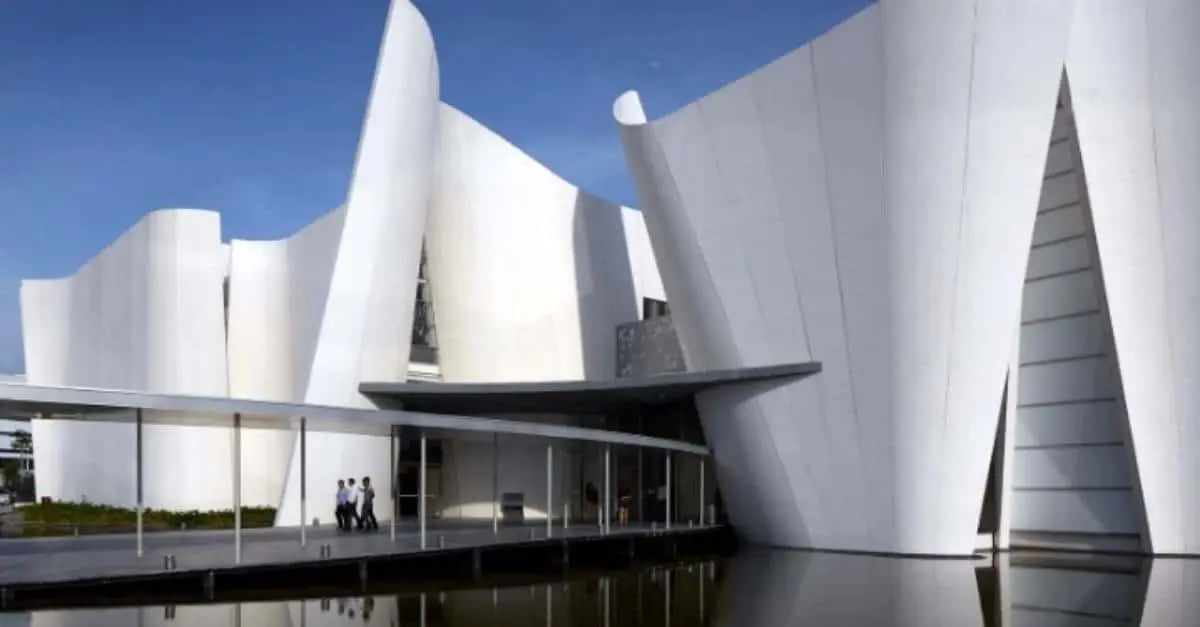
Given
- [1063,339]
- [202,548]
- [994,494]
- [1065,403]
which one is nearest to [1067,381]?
[1065,403]

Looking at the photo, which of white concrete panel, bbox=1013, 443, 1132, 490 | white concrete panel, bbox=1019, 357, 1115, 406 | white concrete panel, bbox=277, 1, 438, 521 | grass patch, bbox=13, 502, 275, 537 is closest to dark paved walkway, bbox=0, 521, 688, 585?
white concrete panel, bbox=277, 1, 438, 521

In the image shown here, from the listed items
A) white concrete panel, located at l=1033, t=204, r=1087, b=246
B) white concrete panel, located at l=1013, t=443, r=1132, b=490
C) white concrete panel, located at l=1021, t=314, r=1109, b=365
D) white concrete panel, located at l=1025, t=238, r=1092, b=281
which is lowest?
white concrete panel, located at l=1013, t=443, r=1132, b=490

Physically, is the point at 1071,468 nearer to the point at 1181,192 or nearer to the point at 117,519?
the point at 1181,192

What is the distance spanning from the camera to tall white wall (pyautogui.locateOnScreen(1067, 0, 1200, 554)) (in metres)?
21.1

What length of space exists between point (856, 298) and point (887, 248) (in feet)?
3.60

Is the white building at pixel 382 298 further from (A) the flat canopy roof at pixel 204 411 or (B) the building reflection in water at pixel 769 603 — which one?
(B) the building reflection in water at pixel 769 603

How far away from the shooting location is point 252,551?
15883mm

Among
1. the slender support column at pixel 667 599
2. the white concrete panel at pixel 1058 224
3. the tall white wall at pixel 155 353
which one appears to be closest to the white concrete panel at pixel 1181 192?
the white concrete panel at pixel 1058 224

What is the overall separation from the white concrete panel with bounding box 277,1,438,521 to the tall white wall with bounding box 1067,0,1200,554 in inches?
554

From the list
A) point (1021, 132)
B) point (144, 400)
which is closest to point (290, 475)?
point (144, 400)

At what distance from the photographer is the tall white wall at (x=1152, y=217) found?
69.4 ft

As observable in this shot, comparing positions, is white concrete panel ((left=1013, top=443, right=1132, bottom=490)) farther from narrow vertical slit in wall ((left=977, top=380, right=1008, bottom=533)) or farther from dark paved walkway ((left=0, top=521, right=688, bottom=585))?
dark paved walkway ((left=0, top=521, right=688, bottom=585))

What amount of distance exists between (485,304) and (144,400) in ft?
58.5

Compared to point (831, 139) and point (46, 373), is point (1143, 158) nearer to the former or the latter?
point (831, 139)
